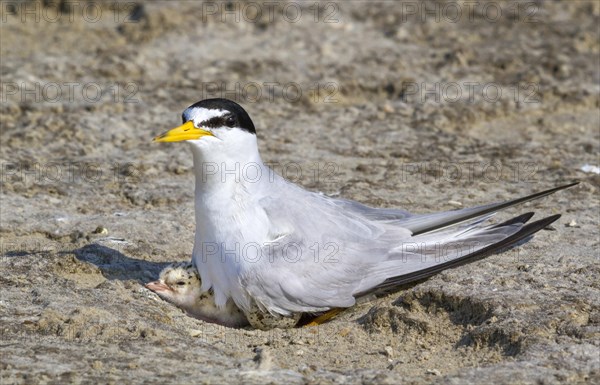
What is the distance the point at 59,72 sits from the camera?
8070 millimetres

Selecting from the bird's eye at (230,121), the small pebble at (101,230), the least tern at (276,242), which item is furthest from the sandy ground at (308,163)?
the bird's eye at (230,121)

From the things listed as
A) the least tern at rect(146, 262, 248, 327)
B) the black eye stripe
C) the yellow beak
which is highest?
the black eye stripe

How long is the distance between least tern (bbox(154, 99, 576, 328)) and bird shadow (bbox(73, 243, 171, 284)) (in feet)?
1.20

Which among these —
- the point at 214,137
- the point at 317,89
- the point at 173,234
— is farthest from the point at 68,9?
the point at 214,137

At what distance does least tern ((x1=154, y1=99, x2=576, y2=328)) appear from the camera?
4863 mm

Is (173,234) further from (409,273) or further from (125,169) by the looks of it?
(409,273)

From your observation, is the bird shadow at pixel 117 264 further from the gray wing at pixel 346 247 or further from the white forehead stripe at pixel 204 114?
the white forehead stripe at pixel 204 114

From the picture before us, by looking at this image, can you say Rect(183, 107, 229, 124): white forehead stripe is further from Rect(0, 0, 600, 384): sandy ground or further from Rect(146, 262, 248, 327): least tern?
Rect(0, 0, 600, 384): sandy ground

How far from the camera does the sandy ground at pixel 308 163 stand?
4398 mm

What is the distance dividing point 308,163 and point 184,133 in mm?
2068

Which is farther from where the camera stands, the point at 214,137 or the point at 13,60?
the point at 13,60

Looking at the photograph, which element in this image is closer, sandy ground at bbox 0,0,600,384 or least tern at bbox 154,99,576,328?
sandy ground at bbox 0,0,600,384

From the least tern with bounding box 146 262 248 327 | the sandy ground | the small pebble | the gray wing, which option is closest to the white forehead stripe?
the gray wing

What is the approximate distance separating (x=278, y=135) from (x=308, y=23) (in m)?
1.94
